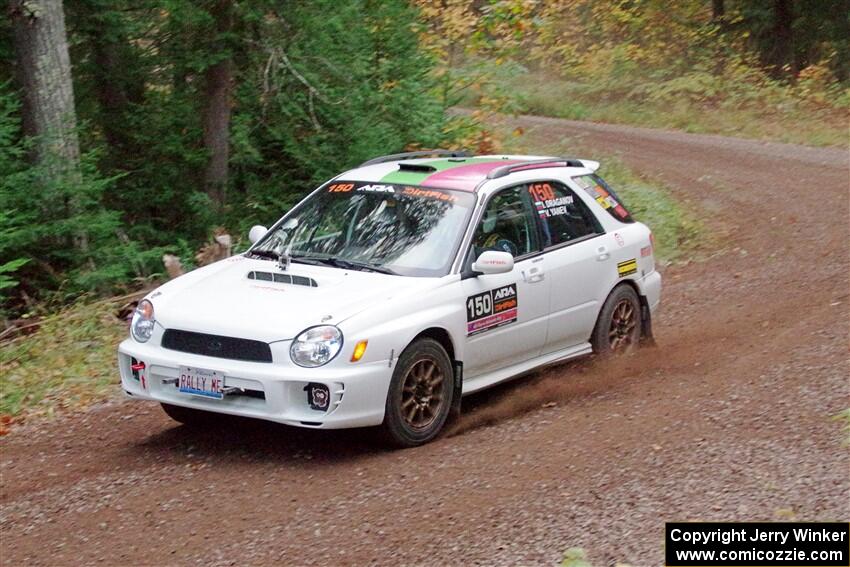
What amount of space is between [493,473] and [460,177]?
2680 millimetres

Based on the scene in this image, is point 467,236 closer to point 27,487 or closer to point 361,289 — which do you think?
point 361,289

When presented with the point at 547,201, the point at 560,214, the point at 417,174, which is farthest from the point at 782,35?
the point at 417,174

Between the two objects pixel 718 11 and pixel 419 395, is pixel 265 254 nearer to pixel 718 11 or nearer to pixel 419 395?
pixel 419 395

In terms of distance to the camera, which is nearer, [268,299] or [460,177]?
[268,299]

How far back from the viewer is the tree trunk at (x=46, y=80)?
40.7 feet

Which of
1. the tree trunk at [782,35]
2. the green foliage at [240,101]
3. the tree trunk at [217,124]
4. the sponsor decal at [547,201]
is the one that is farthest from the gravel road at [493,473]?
the tree trunk at [782,35]

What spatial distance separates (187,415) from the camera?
787 centimetres

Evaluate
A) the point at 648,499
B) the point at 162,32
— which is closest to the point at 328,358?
the point at 648,499

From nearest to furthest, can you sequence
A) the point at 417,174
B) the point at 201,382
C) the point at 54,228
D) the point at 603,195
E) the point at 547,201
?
the point at 201,382, the point at 417,174, the point at 547,201, the point at 603,195, the point at 54,228

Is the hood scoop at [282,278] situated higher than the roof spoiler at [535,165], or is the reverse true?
the roof spoiler at [535,165]

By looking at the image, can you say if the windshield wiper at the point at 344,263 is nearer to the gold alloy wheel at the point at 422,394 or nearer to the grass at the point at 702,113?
the gold alloy wheel at the point at 422,394

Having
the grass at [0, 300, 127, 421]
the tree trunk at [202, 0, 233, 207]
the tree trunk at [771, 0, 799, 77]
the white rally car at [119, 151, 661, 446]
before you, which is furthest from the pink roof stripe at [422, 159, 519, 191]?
the tree trunk at [771, 0, 799, 77]

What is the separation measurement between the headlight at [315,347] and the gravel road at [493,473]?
698 millimetres

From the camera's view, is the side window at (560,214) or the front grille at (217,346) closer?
the front grille at (217,346)
